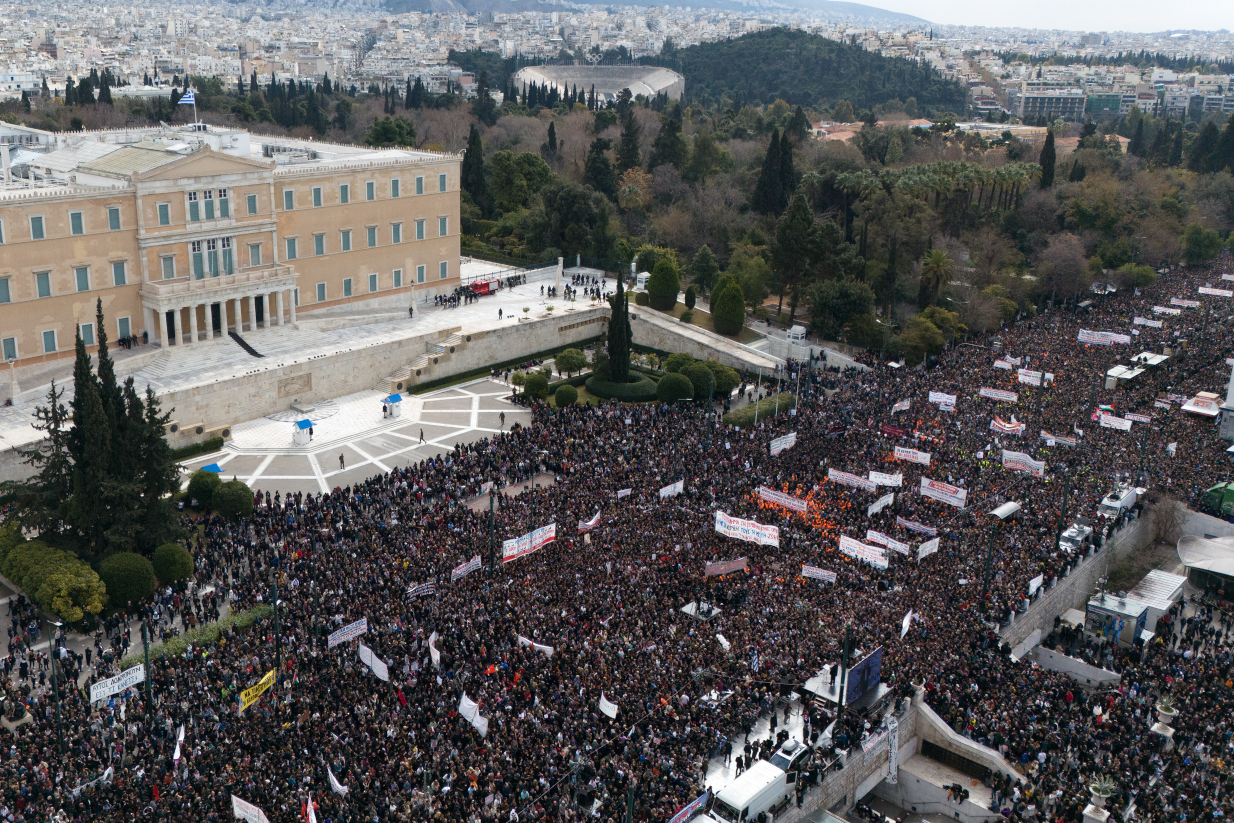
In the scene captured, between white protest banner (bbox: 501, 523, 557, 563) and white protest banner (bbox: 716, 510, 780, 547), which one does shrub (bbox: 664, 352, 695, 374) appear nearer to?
white protest banner (bbox: 716, 510, 780, 547)

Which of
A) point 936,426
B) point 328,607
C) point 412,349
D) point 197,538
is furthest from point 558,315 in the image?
point 328,607

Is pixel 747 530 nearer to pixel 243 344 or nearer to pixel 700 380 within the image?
pixel 700 380

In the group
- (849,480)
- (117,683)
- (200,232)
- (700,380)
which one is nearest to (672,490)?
(849,480)

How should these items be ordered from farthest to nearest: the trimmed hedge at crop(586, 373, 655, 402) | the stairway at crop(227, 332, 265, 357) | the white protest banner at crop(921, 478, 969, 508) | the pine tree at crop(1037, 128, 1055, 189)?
1. the pine tree at crop(1037, 128, 1055, 189)
2. the trimmed hedge at crop(586, 373, 655, 402)
3. the stairway at crop(227, 332, 265, 357)
4. the white protest banner at crop(921, 478, 969, 508)

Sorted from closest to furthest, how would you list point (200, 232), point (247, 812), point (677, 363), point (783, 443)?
point (247, 812) < point (783, 443) < point (200, 232) < point (677, 363)

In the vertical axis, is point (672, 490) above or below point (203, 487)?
above

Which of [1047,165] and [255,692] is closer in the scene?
[255,692]

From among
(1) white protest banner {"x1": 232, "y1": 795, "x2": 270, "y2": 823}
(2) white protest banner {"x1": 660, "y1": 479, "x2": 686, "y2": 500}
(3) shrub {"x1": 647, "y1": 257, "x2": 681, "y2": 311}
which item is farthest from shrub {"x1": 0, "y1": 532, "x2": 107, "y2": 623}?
(3) shrub {"x1": 647, "y1": 257, "x2": 681, "y2": 311}
